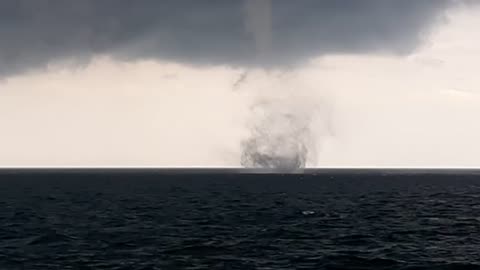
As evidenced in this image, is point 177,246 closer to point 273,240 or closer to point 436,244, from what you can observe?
point 273,240

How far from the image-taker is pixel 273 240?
4675 cm

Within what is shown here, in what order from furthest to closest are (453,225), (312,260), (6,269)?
1. (453,225)
2. (312,260)
3. (6,269)

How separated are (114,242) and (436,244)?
25246mm

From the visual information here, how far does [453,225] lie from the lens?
5878 cm

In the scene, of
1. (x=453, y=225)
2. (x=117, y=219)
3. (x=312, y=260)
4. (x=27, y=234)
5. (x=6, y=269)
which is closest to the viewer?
(x=6, y=269)

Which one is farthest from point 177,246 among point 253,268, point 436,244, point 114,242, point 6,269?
point 436,244

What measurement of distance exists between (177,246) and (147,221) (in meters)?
19.4

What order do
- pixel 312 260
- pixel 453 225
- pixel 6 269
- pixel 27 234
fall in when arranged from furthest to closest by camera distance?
pixel 453 225 < pixel 27 234 < pixel 312 260 < pixel 6 269

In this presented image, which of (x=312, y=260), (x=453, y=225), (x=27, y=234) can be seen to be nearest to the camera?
(x=312, y=260)

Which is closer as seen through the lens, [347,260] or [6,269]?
[6,269]

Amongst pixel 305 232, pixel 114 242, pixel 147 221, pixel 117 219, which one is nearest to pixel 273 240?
pixel 305 232

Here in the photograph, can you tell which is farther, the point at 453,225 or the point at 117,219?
the point at 117,219

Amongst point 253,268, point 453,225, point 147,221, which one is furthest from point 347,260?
point 147,221

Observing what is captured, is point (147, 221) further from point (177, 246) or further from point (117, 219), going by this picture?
point (177, 246)
